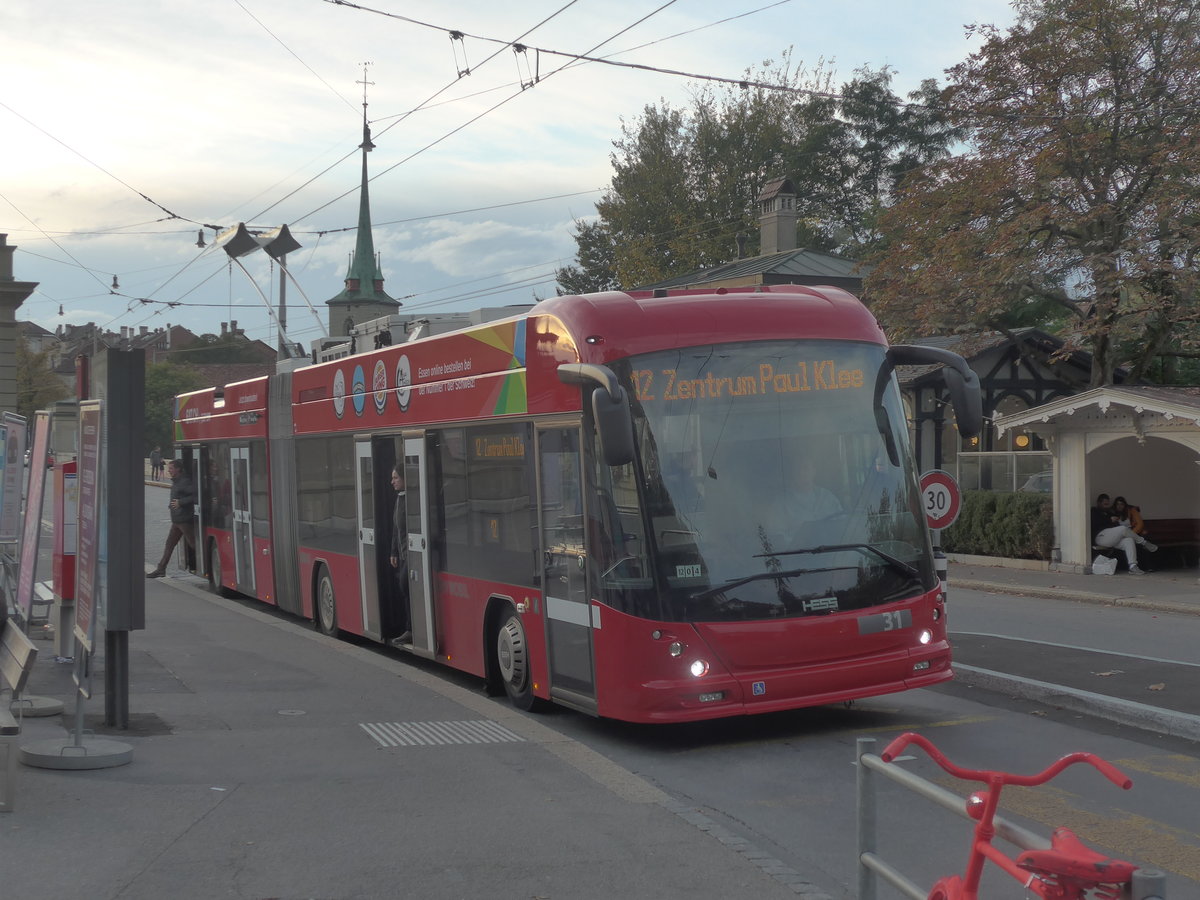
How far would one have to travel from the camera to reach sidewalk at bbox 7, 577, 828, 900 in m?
5.73

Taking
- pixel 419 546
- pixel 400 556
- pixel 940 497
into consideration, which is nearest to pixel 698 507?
pixel 419 546

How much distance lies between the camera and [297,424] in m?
15.6

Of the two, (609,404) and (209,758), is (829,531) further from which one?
(209,758)

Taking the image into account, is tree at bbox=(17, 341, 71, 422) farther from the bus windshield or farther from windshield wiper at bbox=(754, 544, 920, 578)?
windshield wiper at bbox=(754, 544, 920, 578)

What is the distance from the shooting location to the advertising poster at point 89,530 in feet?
26.2

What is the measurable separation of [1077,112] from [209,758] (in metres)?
22.0

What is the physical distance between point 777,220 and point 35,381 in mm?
39987

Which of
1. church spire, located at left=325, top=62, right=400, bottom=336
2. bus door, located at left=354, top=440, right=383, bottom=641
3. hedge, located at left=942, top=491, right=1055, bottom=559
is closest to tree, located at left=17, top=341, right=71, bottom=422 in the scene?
church spire, located at left=325, top=62, right=400, bottom=336

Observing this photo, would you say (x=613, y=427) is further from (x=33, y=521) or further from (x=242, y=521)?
(x=242, y=521)

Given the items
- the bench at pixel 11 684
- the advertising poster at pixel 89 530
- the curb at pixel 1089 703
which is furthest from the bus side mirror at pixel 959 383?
the bench at pixel 11 684

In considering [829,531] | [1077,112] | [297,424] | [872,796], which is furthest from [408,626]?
[1077,112]

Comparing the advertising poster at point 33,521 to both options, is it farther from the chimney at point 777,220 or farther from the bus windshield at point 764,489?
the chimney at point 777,220

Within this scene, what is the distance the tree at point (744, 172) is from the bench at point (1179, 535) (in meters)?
38.6

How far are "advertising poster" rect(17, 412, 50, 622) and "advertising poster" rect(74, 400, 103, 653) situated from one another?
3.03 metres
